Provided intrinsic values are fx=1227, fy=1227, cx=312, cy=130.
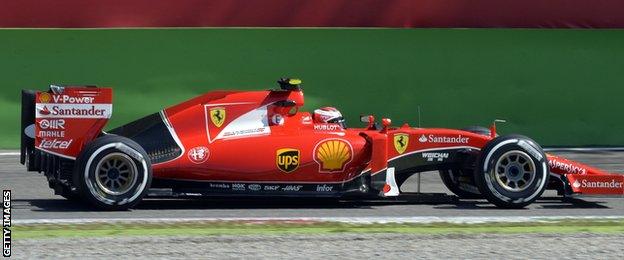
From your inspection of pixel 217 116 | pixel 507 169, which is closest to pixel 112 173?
pixel 217 116

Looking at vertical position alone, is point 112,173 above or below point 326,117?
below

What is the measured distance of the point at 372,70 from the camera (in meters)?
19.4

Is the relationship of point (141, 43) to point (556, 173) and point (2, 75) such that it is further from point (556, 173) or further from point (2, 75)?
point (556, 173)

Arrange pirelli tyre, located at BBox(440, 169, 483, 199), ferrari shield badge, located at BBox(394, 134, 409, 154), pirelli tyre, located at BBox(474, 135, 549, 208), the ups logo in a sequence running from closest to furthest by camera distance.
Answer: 1. the ups logo
2. pirelli tyre, located at BBox(474, 135, 549, 208)
3. ferrari shield badge, located at BBox(394, 134, 409, 154)
4. pirelli tyre, located at BBox(440, 169, 483, 199)

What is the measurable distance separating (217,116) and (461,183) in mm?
2770

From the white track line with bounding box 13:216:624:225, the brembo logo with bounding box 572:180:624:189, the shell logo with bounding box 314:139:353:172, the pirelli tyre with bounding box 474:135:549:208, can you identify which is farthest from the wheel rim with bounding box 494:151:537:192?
the shell logo with bounding box 314:139:353:172

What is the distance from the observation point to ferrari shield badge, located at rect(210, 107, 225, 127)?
11.8 metres

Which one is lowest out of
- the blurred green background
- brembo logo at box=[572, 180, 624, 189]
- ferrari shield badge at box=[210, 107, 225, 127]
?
brembo logo at box=[572, 180, 624, 189]

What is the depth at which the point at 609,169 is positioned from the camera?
16.3m

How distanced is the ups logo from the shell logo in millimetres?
197

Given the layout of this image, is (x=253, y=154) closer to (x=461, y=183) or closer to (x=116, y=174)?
(x=116, y=174)

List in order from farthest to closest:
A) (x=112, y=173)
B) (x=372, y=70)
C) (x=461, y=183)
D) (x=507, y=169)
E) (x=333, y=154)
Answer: (x=372, y=70), (x=461, y=183), (x=507, y=169), (x=333, y=154), (x=112, y=173)

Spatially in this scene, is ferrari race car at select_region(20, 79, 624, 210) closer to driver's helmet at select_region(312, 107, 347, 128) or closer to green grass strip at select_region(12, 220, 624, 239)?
driver's helmet at select_region(312, 107, 347, 128)

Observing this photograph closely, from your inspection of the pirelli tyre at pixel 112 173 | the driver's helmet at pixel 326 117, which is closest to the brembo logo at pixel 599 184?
the driver's helmet at pixel 326 117
